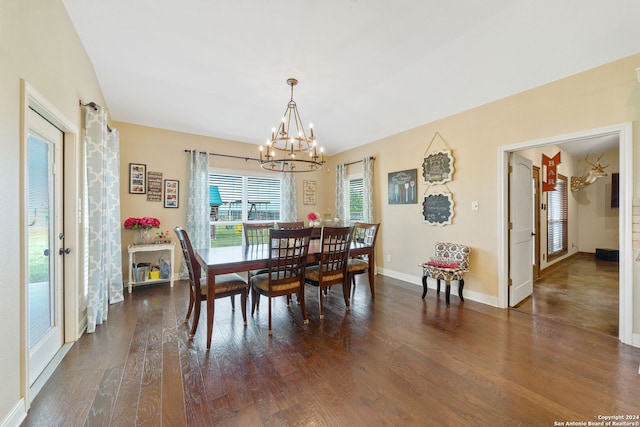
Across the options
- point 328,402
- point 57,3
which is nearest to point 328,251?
point 328,402

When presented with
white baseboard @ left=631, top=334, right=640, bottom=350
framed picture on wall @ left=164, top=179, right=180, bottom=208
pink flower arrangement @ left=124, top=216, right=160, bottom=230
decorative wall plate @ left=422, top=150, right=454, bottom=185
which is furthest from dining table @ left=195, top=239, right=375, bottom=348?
white baseboard @ left=631, top=334, right=640, bottom=350

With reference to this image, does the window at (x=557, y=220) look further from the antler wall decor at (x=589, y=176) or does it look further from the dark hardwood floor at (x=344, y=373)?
the dark hardwood floor at (x=344, y=373)

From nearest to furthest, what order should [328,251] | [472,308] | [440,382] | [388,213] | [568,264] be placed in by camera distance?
[440,382] → [328,251] → [472,308] → [388,213] → [568,264]

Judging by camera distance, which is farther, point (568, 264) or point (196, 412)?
point (568, 264)

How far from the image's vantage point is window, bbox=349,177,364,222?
5477 millimetres

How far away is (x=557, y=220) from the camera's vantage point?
18.7ft

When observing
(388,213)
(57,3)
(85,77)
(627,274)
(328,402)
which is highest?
(57,3)

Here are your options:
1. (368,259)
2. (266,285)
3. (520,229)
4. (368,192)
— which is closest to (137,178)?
(266,285)

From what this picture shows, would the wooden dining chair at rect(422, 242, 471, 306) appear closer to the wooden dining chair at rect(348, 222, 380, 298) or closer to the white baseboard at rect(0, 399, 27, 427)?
the wooden dining chair at rect(348, 222, 380, 298)

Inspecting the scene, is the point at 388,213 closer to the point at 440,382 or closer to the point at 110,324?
the point at 440,382

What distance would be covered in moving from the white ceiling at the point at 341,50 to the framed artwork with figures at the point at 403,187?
92 cm

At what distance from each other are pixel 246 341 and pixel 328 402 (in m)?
1.08

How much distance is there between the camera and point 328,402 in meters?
1.63

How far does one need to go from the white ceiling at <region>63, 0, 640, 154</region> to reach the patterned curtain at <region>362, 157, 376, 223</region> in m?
1.22
